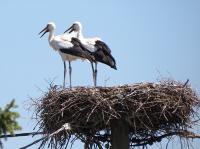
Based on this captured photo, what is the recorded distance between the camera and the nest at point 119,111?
31.2 feet

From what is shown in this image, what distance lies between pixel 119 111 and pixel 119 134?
37cm

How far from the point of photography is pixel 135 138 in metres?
10.3

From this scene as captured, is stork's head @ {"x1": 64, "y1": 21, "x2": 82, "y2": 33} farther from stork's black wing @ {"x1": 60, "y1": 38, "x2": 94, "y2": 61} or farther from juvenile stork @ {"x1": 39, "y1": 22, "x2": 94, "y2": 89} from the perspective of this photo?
stork's black wing @ {"x1": 60, "y1": 38, "x2": 94, "y2": 61}

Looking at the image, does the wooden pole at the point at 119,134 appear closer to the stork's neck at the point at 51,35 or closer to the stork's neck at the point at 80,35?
the stork's neck at the point at 80,35

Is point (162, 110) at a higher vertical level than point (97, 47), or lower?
lower

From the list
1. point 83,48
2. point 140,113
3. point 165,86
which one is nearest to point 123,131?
point 140,113

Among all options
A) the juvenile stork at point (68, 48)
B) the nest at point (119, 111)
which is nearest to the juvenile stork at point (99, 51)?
the juvenile stork at point (68, 48)

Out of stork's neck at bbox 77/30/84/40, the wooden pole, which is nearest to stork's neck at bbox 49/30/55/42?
stork's neck at bbox 77/30/84/40

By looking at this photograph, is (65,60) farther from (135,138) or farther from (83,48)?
(135,138)

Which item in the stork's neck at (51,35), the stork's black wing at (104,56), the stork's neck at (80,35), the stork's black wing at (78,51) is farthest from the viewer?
the stork's neck at (51,35)

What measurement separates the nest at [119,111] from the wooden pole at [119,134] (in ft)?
0.29

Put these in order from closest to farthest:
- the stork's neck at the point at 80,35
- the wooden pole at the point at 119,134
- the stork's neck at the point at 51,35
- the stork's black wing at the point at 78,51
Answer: the wooden pole at the point at 119,134 < the stork's black wing at the point at 78,51 < the stork's neck at the point at 80,35 < the stork's neck at the point at 51,35

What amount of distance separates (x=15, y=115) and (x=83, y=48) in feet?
29.2

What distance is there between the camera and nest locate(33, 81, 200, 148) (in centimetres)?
952
